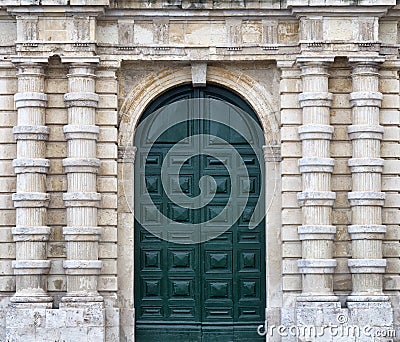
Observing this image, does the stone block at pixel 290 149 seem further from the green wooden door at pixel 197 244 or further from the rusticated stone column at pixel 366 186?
the rusticated stone column at pixel 366 186

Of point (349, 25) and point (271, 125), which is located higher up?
A: point (349, 25)

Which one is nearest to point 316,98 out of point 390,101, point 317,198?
point 390,101

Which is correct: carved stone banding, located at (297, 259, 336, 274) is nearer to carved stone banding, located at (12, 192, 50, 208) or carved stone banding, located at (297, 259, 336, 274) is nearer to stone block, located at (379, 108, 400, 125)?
stone block, located at (379, 108, 400, 125)

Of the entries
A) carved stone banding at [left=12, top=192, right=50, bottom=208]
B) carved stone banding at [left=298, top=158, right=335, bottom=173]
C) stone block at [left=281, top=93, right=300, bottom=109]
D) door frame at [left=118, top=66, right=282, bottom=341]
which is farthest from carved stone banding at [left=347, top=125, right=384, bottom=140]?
carved stone banding at [left=12, top=192, right=50, bottom=208]

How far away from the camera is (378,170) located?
58.1 ft

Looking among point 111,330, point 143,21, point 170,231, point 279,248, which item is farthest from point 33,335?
point 143,21

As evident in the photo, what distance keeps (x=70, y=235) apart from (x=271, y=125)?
3599 millimetres

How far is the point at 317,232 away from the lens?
1758 cm

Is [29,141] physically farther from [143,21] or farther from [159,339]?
[159,339]

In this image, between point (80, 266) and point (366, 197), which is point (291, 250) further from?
point (80, 266)

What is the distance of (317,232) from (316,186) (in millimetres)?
710

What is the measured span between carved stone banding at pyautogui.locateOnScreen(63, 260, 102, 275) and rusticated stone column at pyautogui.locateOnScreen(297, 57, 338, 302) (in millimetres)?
3173

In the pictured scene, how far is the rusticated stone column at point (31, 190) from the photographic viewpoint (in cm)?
1752

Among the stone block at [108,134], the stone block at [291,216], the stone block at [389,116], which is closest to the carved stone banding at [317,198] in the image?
the stone block at [291,216]
